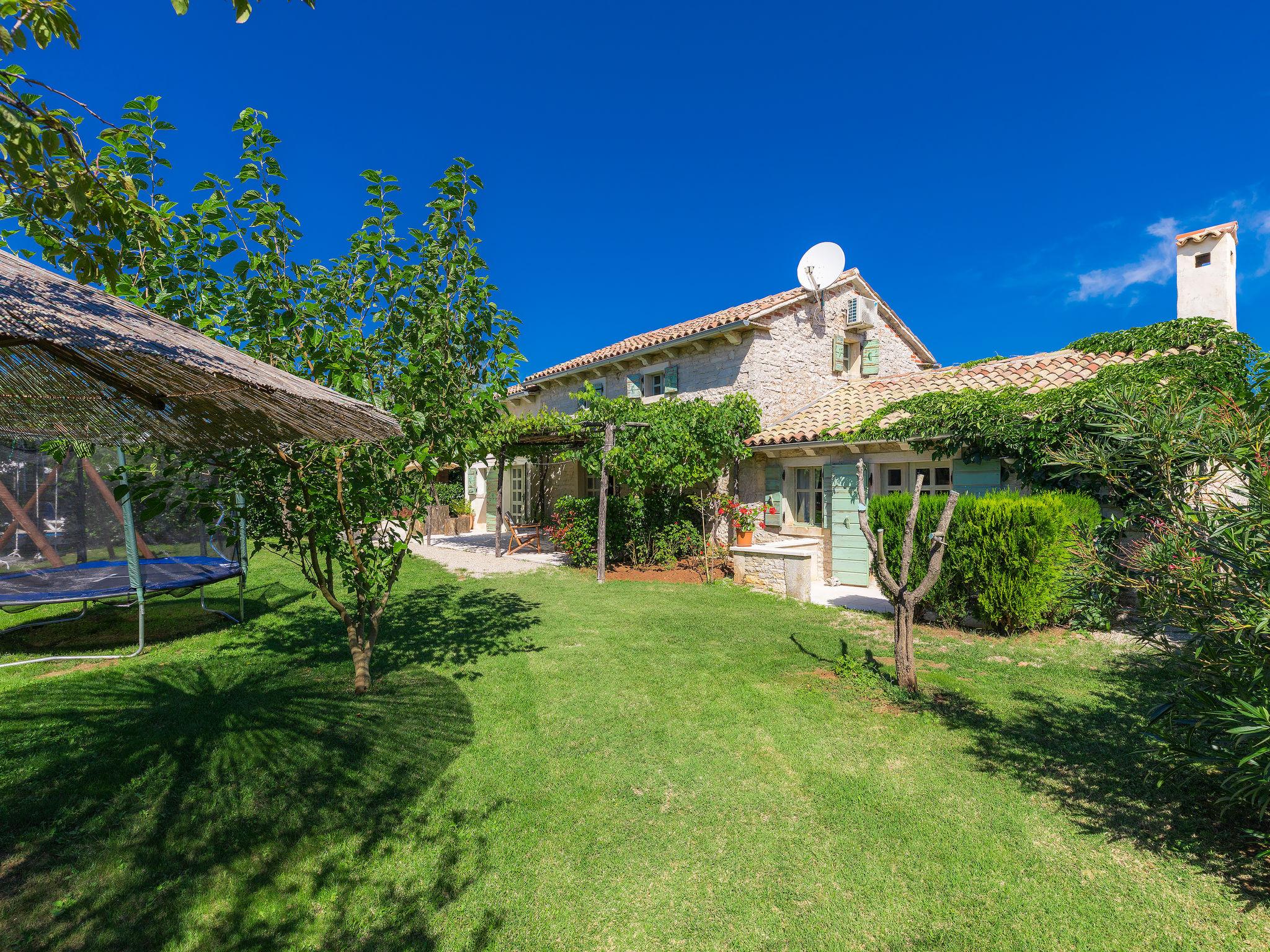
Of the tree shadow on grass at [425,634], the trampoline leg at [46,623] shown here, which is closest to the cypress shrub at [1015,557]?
the tree shadow on grass at [425,634]

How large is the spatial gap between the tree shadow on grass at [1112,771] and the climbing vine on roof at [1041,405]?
146 inches

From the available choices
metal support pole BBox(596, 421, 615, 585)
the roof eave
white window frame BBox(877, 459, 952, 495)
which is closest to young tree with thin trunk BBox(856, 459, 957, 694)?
white window frame BBox(877, 459, 952, 495)

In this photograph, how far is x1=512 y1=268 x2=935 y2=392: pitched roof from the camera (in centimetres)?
1326

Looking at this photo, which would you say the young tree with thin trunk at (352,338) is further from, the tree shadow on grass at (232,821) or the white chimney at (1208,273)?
the white chimney at (1208,273)

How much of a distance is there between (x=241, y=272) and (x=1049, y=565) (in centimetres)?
840

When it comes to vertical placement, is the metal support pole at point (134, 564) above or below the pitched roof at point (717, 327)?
below

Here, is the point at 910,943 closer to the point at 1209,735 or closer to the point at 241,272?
the point at 1209,735

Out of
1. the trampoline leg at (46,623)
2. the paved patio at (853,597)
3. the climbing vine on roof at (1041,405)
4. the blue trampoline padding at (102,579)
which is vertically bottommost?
the paved patio at (853,597)

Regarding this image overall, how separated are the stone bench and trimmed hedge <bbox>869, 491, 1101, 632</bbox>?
1965 millimetres

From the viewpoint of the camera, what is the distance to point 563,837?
2.97 meters

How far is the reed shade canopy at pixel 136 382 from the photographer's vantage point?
2.21m

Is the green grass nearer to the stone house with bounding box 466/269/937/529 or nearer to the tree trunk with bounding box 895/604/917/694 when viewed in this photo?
the tree trunk with bounding box 895/604/917/694

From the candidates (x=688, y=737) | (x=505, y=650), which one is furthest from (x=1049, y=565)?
(x=505, y=650)

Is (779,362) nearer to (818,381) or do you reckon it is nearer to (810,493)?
(818,381)
